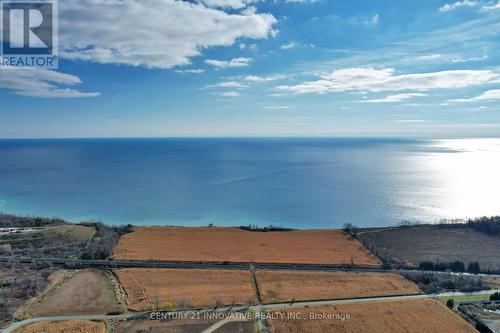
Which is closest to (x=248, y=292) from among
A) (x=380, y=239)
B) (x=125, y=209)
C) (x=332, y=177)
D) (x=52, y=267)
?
(x=52, y=267)

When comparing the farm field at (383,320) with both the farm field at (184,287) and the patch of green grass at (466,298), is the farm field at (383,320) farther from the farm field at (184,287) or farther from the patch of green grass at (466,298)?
the farm field at (184,287)

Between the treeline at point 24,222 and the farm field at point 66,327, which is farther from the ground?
the treeline at point 24,222

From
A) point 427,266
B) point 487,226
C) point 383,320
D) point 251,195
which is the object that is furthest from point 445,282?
point 251,195

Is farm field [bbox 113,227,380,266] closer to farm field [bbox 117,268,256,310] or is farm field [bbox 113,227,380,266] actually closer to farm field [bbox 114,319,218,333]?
farm field [bbox 117,268,256,310]

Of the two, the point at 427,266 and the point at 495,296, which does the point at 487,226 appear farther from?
A: the point at 495,296

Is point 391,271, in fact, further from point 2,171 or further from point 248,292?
point 2,171

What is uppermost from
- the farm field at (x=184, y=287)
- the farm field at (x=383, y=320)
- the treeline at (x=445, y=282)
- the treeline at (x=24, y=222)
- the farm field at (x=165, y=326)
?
the treeline at (x=24, y=222)

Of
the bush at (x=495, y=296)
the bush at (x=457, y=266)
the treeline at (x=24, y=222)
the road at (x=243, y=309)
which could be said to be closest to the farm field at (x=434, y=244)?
the bush at (x=457, y=266)

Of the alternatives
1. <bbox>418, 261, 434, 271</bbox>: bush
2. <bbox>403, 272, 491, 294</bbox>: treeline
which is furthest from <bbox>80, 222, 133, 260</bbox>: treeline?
<bbox>418, 261, 434, 271</bbox>: bush
